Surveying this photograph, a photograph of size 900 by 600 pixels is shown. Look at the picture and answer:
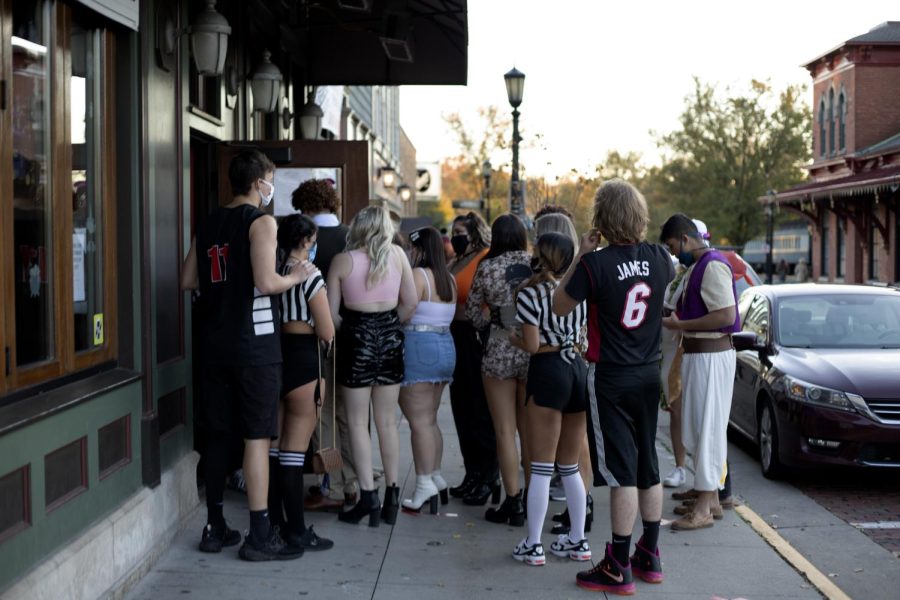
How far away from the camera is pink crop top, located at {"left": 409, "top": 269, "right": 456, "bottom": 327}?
7.02 m

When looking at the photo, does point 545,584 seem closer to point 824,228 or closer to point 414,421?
point 414,421

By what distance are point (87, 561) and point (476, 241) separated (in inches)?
141

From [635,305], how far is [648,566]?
4.73 feet

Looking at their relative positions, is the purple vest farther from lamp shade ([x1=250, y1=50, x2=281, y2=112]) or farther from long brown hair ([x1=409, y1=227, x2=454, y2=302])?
lamp shade ([x1=250, y1=50, x2=281, y2=112])

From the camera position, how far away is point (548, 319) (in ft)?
19.7

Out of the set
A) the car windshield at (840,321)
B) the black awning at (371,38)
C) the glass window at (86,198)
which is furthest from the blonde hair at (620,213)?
the black awning at (371,38)

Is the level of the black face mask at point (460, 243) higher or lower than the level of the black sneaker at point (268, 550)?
higher

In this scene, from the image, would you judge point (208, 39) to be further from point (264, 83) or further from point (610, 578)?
point (610, 578)

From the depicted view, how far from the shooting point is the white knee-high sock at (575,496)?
6.14 metres

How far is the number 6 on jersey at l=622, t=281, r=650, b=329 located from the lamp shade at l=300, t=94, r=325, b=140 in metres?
6.76

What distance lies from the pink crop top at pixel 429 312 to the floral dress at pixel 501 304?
0.36 metres

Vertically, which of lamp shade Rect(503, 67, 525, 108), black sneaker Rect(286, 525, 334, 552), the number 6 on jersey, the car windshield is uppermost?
lamp shade Rect(503, 67, 525, 108)

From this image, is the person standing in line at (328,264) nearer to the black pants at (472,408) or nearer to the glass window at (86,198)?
the black pants at (472,408)

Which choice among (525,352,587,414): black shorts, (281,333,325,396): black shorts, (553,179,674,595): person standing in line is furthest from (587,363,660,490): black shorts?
(281,333,325,396): black shorts
